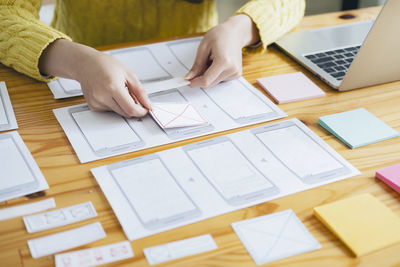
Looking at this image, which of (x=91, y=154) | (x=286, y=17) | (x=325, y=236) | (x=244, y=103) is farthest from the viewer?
(x=286, y=17)

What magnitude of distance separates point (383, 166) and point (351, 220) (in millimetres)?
143

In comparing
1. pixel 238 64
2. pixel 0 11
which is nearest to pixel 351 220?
pixel 238 64

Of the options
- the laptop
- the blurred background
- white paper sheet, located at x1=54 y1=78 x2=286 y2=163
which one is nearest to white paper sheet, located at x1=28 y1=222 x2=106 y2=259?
white paper sheet, located at x1=54 y1=78 x2=286 y2=163

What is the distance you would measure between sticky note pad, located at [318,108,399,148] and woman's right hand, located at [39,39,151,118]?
29 centimetres

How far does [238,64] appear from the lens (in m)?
0.85

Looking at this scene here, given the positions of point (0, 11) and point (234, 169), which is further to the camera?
point (0, 11)

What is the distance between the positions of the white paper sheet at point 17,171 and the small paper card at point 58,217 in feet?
0.16

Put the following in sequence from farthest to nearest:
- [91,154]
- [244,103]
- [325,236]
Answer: [244,103], [91,154], [325,236]

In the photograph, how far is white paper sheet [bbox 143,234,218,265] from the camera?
504mm

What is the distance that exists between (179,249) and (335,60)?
0.56 metres

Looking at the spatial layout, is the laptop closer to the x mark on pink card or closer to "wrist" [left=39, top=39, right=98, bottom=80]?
the x mark on pink card

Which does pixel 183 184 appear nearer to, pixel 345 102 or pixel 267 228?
pixel 267 228

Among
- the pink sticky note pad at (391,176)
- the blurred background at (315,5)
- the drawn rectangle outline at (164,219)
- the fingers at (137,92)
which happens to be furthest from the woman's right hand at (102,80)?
the blurred background at (315,5)

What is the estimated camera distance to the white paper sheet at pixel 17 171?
0.59m
